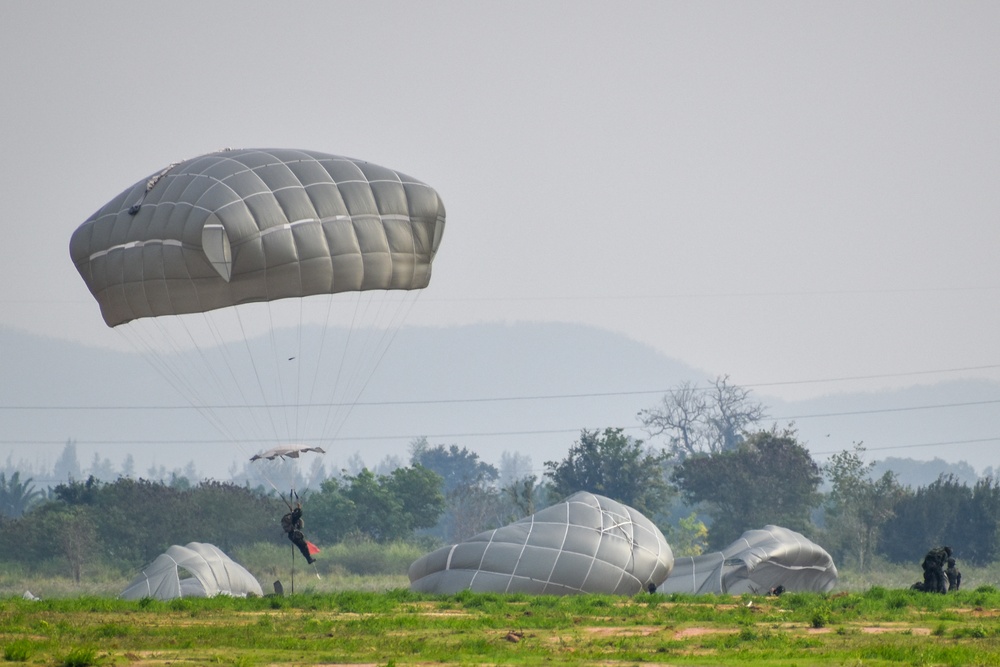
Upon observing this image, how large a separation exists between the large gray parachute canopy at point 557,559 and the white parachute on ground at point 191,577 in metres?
9.31

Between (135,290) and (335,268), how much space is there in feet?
17.9

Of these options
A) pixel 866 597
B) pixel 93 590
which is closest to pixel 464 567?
pixel 866 597

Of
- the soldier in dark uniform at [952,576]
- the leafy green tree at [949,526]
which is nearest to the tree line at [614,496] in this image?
the leafy green tree at [949,526]

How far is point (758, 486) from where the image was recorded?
11138 centimetres

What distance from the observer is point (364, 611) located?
3531 centimetres

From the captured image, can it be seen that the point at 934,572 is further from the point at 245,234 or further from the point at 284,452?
the point at 245,234

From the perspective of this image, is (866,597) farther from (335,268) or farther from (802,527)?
(802,527)

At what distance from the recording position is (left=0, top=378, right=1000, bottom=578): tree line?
329ft

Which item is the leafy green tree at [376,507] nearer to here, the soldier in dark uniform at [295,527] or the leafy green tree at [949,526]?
the leafy green tree at [949,526]

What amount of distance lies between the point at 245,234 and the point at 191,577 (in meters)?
20.6

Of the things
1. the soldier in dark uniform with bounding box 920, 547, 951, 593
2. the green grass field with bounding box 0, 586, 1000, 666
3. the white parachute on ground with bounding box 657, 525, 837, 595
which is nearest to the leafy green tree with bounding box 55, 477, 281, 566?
the white parachute on ground with bounding box 657, 525, 837, 595

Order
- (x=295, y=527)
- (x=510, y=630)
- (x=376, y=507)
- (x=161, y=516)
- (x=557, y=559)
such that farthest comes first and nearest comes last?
(x=376, y=507) → (x=161, y=516) → (x=557, y=559) → (x=295, y=527) → (x=510, y=630)

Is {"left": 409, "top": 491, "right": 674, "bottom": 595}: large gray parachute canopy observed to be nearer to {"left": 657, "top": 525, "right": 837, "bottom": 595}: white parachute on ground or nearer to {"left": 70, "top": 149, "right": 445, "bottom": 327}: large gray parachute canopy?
{"left": 657, "top": 525, "right": 837, "bottom": 595}: white parachute on ground

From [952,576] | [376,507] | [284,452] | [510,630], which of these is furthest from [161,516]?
[510,630]
